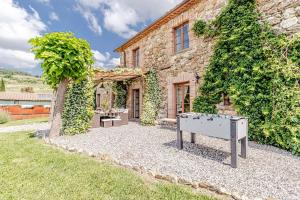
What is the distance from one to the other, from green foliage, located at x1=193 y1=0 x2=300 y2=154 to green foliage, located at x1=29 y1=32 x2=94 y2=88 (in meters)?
4.57

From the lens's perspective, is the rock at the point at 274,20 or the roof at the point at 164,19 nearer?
the rock at the point at 274,20

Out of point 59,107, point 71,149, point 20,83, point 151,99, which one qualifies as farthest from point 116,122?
point 20,83

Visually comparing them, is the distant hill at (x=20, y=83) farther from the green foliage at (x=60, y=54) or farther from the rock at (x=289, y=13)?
the rock at (x=289, y=13)

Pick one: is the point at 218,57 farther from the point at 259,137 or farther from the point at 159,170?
the point at 159,170

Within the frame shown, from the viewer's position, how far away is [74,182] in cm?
280

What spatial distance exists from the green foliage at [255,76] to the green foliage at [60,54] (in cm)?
457

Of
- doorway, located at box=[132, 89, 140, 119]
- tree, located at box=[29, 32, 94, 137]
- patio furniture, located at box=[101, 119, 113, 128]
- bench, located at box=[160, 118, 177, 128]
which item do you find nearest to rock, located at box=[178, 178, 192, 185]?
tree, located at box=[29, 32, 94, 137]

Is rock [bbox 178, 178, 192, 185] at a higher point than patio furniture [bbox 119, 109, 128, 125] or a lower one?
lower

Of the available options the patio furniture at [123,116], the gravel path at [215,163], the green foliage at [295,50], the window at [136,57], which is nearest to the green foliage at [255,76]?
the green foliage at [295,50]

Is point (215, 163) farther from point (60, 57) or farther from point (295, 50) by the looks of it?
point (60, 57)

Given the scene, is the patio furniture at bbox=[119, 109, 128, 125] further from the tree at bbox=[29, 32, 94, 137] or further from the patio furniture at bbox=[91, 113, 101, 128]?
the tree at bbox=[29, 32, 94, 137]

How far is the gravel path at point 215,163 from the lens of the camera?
2580mm

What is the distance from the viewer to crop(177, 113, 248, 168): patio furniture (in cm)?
335

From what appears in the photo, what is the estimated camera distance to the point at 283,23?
15.5 feet
